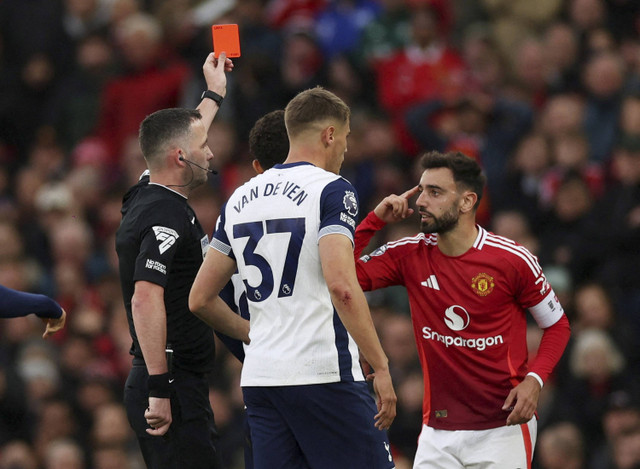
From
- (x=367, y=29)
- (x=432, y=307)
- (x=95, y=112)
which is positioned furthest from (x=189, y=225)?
(x=95, y=112)

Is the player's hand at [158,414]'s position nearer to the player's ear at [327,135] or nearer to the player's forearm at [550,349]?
the player's ear at [327,135]

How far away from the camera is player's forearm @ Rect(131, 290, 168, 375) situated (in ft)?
18.2

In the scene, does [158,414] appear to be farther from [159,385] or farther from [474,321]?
[474,321]

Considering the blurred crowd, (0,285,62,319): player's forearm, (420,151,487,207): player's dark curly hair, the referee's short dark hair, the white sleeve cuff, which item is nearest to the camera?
Result: (0,285,62,319): player's forearm

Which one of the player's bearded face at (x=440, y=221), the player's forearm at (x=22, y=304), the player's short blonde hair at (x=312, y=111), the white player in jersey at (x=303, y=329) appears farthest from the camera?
the player's bearded face at (x=440, y=221)

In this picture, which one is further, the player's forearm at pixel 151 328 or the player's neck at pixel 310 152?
the player's forearm at pixel 151 328

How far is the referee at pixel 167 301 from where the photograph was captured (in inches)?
220

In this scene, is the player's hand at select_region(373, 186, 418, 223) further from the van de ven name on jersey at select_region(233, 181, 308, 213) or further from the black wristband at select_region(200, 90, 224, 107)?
the black wristband at select_region(200, 90, 224, 107)

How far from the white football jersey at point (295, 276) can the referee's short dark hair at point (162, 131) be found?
0.84 metres

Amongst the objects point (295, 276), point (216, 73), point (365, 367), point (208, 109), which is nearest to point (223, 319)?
point (295, 276)

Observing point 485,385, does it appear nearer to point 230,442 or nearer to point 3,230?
point 230,442

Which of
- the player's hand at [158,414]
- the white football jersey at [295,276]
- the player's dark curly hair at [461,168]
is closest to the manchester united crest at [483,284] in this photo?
the player's dark curly hair at [461,168]

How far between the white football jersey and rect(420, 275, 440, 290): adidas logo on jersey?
0.95 metres

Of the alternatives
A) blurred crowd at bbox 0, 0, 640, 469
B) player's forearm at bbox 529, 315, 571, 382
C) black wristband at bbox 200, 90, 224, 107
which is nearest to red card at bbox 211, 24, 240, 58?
black wristband at bbox 200, 90, 224, 107
